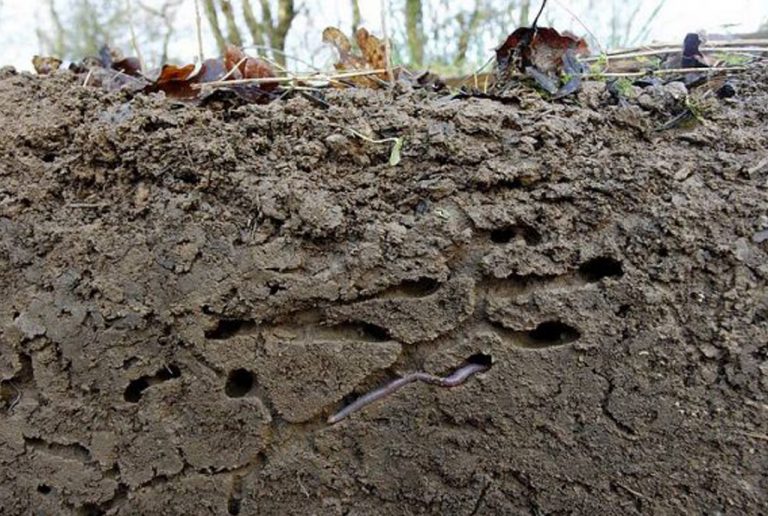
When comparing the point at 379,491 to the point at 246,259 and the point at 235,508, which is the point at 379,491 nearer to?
the point at 235,508

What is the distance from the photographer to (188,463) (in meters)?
1.28

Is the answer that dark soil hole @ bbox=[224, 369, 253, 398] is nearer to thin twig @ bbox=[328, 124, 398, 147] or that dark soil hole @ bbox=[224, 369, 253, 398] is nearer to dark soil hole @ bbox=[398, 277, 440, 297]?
dark soil hole @ bbox=[398, 277, 440, 297]

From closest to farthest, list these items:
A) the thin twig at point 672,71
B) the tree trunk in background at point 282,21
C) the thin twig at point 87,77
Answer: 1. the thin twig at point 672,71
2. the thin twig at point 87,77
3. the tree trunk in background at point 282,21

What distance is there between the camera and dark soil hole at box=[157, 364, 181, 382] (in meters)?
1.26

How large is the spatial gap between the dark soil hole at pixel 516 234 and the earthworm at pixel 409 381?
26cm

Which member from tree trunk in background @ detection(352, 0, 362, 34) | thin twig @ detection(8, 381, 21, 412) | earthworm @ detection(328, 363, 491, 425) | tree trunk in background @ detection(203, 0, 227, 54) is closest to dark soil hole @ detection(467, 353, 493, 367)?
earthworm @ detection(328, 363, 491, 425)

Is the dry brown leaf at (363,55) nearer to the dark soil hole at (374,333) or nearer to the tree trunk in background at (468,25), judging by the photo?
the dark soil hole at (374,333)

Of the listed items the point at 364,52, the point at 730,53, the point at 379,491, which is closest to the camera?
the point at 379,491

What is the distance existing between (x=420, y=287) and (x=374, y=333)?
14 centimetres

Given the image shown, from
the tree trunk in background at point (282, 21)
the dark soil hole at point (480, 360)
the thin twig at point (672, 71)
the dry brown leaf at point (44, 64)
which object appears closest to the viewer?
the dark soil hole at point (480, 360)

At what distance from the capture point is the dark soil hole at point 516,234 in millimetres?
1208

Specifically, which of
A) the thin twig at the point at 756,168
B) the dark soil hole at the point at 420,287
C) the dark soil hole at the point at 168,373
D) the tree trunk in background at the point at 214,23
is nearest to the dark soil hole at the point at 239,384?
the dark soil hole at the point at 168,373

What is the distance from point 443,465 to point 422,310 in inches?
12.7

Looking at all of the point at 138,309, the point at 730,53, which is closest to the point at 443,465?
the point at 138,309
